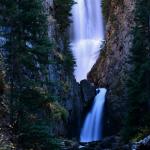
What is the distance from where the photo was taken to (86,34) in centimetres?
6362

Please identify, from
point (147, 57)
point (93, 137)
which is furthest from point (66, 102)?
point (147, 57)

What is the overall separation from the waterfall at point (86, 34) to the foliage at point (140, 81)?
27952 millimetres

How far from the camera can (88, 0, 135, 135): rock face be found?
45.8 m

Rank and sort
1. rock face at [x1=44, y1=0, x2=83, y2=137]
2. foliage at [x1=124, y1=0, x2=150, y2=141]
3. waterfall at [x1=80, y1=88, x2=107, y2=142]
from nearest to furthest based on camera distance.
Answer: foliage at [x1=124, y1=0, x2=150, y2=141] < rock face at [x1=44, y1=0, x2=83, y2=137] < waterfall at [x1=80, y1=88, x2=107, y2=142]

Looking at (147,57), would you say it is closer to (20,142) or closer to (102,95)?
(20,142)

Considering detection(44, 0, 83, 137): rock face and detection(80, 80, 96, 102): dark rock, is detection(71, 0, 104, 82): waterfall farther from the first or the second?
detection(44, 0, 83, 137): rock face

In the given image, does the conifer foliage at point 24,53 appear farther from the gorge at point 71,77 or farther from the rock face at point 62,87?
the rock face at point 62,87

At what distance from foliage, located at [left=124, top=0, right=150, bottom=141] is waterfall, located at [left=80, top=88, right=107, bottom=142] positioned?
14.1 m

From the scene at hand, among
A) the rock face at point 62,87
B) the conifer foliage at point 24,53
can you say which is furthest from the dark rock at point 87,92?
the conifer foliage at point 24,53

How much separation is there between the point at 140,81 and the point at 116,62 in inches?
716

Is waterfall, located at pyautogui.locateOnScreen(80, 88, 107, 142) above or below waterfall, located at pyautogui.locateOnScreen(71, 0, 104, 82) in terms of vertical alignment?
below

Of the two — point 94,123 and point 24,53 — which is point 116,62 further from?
point 24,53

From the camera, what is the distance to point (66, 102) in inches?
1602

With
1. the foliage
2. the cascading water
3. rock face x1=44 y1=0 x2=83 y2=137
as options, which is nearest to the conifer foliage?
the foliage
